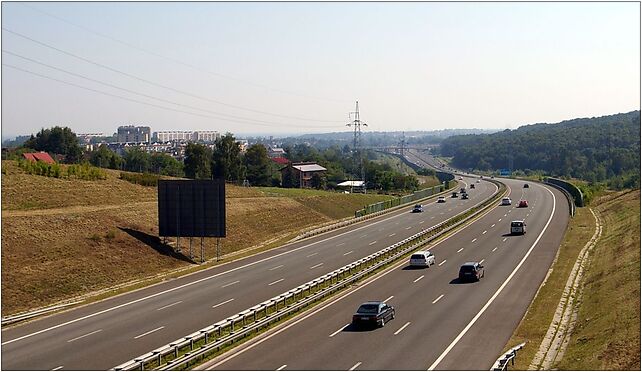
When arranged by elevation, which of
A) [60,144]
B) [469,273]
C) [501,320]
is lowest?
[501,320]

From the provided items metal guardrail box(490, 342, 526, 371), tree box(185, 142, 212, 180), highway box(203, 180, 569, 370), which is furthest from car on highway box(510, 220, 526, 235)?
tree box(185, 142, 212, 180)

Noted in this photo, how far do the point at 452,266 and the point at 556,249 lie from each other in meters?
11.5

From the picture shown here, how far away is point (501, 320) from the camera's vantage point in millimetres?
34500

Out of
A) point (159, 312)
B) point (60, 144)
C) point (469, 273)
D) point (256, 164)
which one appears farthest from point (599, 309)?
point (60, 144)

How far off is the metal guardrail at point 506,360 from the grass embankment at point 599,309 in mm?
276

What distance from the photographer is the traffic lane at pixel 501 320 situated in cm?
2723

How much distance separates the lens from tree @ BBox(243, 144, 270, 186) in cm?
13888

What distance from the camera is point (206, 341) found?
2952 centimetres

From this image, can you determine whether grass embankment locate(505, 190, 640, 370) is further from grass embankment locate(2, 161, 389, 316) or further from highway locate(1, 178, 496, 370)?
grass embankment locate(2, 161, 389, 316)

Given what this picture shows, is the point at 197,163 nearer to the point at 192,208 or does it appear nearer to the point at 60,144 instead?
the point at 60,144

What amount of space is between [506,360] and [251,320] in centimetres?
1291

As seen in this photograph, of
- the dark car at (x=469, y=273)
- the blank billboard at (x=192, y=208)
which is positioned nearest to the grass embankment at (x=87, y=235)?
the blank billboard at (x=192, y=208)

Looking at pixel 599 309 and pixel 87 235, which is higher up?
pixel 87 235

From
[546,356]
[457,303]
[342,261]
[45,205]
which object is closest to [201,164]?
[45,205]
